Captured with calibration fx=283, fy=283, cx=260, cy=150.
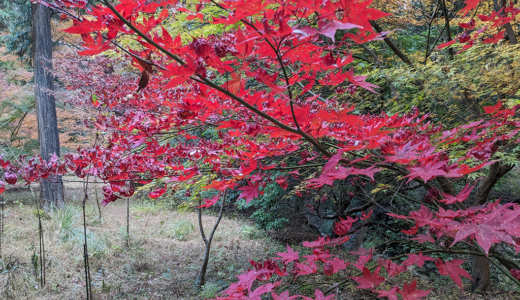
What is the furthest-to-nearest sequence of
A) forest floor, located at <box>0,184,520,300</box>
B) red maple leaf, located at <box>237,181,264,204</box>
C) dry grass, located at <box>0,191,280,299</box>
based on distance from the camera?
dry grass, located at <box>0,191,280,299</box> < forest floor, located at <box>0,184,520,300</box> < red maple leaf, located at <box>237,181,264,204</box>

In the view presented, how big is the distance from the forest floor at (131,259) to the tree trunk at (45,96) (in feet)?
3.10

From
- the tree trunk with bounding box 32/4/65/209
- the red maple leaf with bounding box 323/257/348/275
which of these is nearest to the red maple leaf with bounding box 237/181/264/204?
the red maple leaf with bounding box 323/257/348/275

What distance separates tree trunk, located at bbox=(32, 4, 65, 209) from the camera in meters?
7.48

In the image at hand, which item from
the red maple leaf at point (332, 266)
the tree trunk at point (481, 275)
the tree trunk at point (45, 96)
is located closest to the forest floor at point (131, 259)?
the tree trunk at point (481, 275)

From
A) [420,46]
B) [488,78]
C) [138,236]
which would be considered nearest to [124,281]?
[138,236]

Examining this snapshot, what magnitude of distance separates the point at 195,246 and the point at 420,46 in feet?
17.5

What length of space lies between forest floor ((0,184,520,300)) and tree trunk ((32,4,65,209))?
3.10ft

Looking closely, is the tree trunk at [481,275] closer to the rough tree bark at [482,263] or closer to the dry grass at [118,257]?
the rough tree bark at [482,263]

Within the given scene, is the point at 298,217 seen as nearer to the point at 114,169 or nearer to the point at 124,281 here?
the point at 124,281

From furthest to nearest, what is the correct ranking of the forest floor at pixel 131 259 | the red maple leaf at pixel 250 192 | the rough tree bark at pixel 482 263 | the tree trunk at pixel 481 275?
the forest floor at pixel 131 259
the tree trunk at pixel 481 275
the rough tree bark at pixel 482 263
the red maple leaf at pixel 250 192

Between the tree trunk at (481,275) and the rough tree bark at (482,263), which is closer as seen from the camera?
the rough tree bark at (482,263)

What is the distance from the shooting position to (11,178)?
3.83 feet

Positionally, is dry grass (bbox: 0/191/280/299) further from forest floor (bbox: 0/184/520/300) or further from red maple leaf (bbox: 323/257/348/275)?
red maple leaf (bbox: 323/257/348/275)

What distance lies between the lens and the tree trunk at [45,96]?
7.48 m
